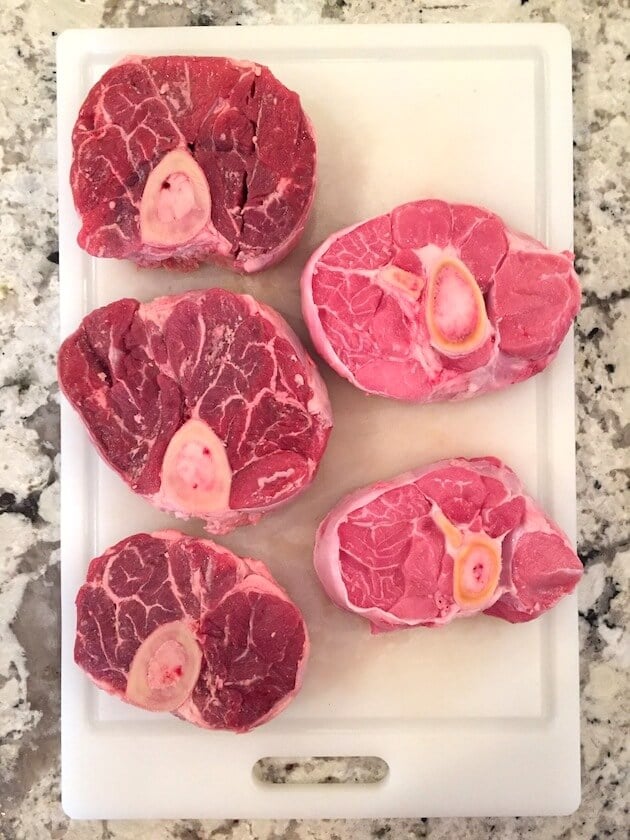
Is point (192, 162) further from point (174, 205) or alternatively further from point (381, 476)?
point (381, 476)

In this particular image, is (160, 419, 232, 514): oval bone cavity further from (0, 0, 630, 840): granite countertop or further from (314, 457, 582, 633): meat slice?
(0, 0, 630, 840): granite countertop

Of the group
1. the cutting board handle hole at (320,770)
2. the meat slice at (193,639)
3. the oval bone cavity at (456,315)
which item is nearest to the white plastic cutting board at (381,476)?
the cutting board handle hole at (320,770)

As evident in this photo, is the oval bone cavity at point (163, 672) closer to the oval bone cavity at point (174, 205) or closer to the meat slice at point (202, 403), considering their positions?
the meat slice at point (202, 403)

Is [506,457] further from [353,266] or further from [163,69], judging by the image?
[163,69]

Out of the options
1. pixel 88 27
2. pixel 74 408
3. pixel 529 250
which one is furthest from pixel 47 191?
pixel 529 250

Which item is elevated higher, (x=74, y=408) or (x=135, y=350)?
(x=135, y=350)
